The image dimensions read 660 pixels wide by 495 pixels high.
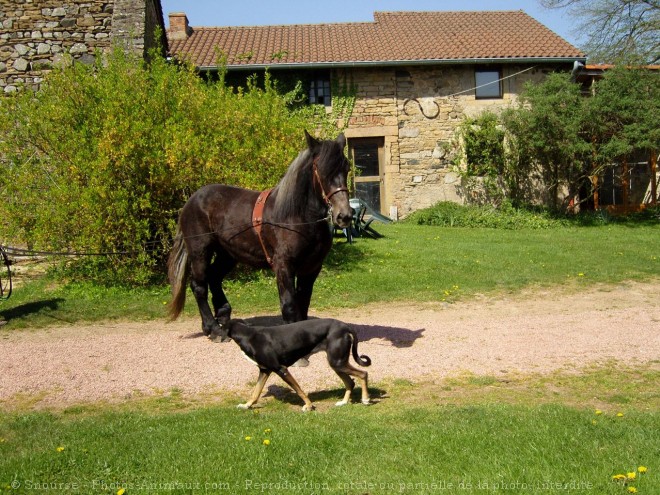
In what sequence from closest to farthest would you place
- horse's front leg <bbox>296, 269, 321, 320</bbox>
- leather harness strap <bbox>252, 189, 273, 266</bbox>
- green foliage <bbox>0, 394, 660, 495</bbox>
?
green foliage <bbox>0, 394, 660, 495</bbox>, horse's front leg <bbox>296, 269, 321, 320</bbox>, leather harness strap <bbox>252, 189, 273, 266</bbox>

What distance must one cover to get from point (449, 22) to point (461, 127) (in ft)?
19.6

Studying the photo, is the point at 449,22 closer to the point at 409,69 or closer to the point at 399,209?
the point at 409,69

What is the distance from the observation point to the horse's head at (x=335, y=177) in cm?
689

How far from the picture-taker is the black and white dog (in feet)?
20.0


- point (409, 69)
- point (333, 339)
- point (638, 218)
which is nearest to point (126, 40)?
point (409, 69)

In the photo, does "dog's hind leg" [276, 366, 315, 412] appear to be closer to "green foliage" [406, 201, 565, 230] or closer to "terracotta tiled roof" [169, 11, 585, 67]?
"green foliage" [406, 201, 565, 230]

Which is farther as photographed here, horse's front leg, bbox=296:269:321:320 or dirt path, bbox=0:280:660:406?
horse's front leg, bbox=296:269:321:320

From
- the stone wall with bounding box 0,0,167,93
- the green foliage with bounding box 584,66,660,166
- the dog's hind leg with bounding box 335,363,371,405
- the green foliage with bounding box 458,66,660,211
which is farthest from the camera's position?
the green foliage with bounding box 458,66,660,211

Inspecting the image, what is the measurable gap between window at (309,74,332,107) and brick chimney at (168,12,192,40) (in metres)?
5.41

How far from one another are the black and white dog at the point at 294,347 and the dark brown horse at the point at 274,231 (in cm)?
117

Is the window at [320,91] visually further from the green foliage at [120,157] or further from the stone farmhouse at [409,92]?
the green foliage at [120,157]

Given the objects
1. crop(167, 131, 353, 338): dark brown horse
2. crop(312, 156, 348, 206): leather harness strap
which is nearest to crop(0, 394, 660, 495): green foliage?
crop(167, 131, 353, 338): dark brown horse

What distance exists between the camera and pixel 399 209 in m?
23.1

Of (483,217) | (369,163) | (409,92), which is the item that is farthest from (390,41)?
(483,217)
